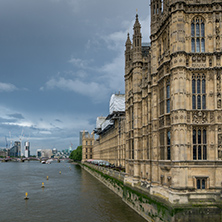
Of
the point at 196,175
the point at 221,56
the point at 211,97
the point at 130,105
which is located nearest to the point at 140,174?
the point at 130,105

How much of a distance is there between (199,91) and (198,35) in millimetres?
5436

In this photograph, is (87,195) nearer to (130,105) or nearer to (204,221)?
(130,105)

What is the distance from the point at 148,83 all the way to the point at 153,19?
7.82 meters

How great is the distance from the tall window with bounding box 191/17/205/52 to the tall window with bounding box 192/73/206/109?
104 inches

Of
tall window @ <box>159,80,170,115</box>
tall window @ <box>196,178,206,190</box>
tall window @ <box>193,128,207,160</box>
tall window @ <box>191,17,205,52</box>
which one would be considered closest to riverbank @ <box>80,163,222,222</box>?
tall window @ <box>196,178,206,190</box>

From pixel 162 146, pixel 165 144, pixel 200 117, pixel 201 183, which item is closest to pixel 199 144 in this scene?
pixel 200 117

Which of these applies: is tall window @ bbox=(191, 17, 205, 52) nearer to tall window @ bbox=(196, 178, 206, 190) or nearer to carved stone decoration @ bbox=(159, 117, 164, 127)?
carved stone decoration @ bbox=(159, 117, 164, 127)

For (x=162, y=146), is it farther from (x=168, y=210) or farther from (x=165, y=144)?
(x=168, y=210)

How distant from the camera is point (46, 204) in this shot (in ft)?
152

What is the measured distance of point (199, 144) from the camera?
26.1 metres

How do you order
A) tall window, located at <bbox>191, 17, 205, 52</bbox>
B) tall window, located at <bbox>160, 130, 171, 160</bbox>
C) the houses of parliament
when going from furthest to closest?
tall window, located at <bbox>160, 130, 171, 160</bbox>, tall window, located at <bbox>191, 17, 205, 52</bbox>, the houses of parliament

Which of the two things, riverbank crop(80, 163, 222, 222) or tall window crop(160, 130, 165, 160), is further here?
tall window crop(160, 130, 165, 160)

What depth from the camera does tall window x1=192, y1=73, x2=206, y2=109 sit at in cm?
2648

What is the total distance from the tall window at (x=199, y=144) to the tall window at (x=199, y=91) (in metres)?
2.35
